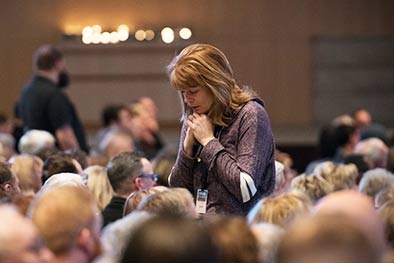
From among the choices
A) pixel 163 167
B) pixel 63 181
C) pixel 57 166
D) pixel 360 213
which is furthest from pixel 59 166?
pixel 360 213

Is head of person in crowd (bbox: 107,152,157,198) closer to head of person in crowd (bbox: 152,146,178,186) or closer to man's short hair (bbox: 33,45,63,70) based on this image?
head of person in crowd (bbox: 152,146,178,186)

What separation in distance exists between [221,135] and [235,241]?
5.06 ft

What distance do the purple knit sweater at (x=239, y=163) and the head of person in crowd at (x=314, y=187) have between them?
1166 millimetres

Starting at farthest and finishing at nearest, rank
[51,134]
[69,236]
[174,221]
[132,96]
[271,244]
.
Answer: [132,96]
[51,134]
[271,244]
[69,236]
[174,221]

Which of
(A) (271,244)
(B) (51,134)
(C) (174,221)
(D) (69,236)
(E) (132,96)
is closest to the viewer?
(C) (174,221)

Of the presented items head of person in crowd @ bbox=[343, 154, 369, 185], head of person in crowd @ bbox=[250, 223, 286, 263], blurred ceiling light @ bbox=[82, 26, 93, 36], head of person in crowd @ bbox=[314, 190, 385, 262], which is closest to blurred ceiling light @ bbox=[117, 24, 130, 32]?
blurred ceiling light @ bbox=[82, 26, 93, 36]

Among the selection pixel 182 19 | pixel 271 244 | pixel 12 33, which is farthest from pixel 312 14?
pixel 271 244

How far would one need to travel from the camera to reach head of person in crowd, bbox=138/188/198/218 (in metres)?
4.48

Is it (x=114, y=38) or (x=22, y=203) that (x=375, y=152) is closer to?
(x=22, y=203)

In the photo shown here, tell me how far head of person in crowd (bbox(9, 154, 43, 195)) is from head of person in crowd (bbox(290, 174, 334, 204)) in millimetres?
1488

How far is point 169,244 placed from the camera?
9.03 ft

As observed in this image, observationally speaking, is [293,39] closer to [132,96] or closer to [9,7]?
[132,96]

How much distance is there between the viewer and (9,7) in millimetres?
15031

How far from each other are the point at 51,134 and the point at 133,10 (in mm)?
5726
